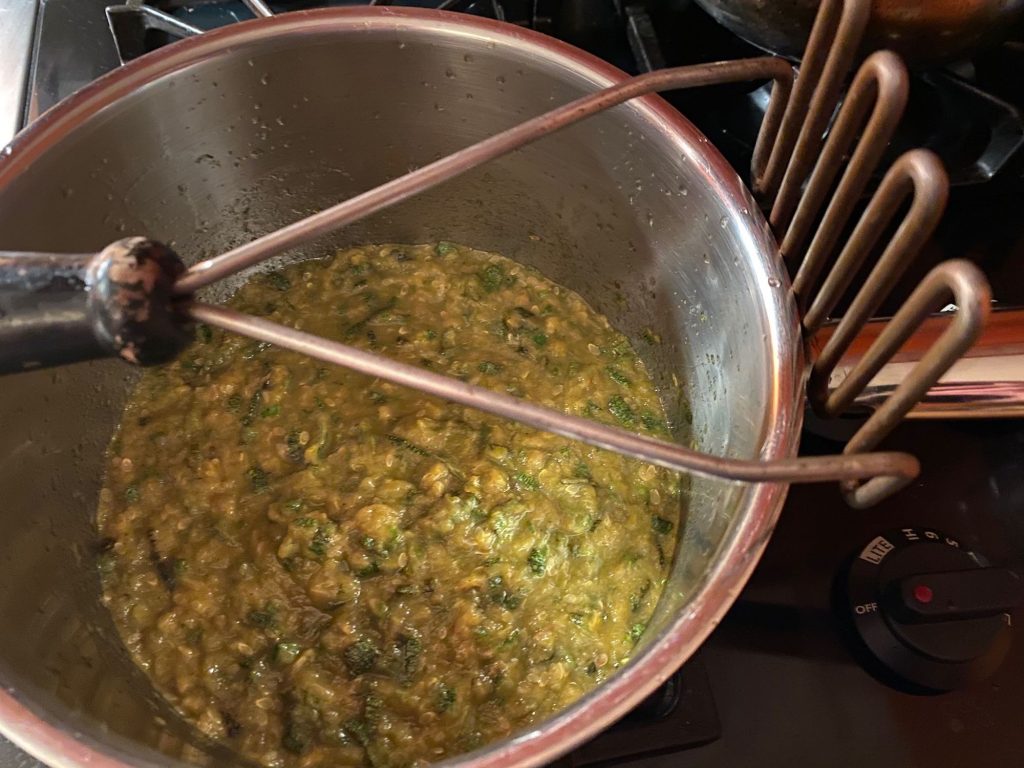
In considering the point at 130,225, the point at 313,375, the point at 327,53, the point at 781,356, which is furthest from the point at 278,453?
the point at 781,356

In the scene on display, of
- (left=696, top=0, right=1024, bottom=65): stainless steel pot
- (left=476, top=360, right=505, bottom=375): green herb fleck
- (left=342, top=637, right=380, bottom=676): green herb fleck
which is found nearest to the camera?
(left=696, top=0, right=1024, bottom=65): stainless steel pot

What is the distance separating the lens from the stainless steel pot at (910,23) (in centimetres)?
94

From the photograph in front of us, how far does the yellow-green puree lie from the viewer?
40.6 inches

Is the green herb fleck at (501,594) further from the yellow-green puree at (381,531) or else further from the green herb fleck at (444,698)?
the green herb fleck at (444,698)

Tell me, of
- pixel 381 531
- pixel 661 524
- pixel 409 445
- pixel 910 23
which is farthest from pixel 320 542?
pixel 910 23

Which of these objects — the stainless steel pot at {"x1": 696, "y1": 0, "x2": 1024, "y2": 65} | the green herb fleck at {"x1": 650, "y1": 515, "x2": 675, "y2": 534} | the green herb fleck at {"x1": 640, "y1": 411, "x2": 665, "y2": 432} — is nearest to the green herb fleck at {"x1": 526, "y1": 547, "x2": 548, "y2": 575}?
the green herb fleck at {"x1": 650, "y1": 515, "x2": 675, "y2": 534}

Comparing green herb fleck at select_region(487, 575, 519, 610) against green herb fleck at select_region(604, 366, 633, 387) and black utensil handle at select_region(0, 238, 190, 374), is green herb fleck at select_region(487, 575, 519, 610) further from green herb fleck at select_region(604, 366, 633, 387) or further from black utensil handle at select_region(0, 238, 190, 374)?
black utensil handle at select_region(0, 238, 190, 374)

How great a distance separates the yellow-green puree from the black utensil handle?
49 centimetres

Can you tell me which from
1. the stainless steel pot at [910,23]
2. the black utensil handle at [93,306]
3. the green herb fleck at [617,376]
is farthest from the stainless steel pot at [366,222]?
the black utensil handle at [93,306]

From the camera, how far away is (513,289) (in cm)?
139

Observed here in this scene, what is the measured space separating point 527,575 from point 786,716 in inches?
14.3

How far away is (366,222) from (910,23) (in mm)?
846

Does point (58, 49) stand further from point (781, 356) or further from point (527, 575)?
point (781, 356)

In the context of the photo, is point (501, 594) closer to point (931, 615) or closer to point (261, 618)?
point (261, 618)
